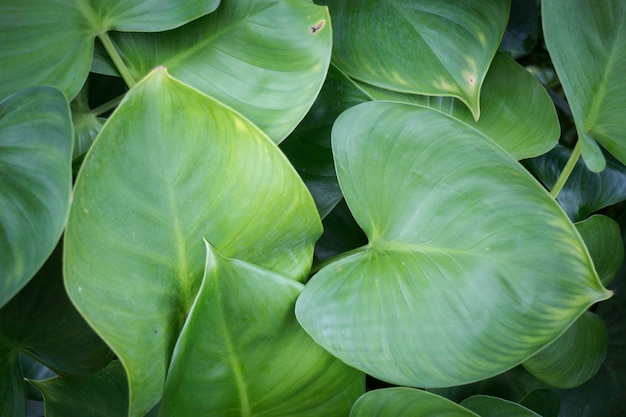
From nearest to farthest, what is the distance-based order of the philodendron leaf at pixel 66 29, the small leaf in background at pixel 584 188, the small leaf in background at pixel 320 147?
the philodendron leaf at pixel 66 29 < the small leaf in background at pixel 320 147 < the small leaf in background at pixel 584 188

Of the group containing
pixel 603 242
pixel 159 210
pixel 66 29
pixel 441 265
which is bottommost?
pixel 603 242

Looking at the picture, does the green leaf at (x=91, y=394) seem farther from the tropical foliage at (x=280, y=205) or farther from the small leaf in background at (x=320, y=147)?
the small leaf in background at (x=320, y=147)

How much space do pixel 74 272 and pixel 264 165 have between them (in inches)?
6.3

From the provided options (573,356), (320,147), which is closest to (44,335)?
(320,147)

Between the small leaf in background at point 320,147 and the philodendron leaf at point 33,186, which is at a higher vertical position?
the philodendron leaf at point 33,186

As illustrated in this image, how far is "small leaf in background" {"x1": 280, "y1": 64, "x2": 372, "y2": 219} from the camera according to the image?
0.63 metres

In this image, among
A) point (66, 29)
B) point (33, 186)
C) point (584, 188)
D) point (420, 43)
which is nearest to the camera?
point (33, 186)

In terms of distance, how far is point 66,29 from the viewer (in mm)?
529

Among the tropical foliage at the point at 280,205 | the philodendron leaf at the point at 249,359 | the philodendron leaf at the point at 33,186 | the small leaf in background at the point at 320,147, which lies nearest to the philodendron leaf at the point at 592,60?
the tropical foliage at the point at 280,205

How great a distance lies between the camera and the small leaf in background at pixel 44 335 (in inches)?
21.7

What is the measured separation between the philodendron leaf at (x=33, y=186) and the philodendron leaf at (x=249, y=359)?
4.2 inches

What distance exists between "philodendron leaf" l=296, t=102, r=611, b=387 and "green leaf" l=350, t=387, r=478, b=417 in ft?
0.17

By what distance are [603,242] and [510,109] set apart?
0.19 metres

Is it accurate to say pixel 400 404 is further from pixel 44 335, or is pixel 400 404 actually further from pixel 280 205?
pixel 44 335
